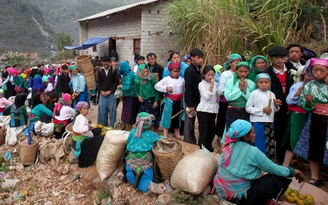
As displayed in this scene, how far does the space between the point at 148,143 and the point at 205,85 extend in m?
1.21

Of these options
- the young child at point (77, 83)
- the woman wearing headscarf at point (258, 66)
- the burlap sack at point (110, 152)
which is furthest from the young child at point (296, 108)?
the young child at point (77, 83)

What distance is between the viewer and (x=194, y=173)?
295 cm

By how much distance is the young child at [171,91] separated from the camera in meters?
4.48

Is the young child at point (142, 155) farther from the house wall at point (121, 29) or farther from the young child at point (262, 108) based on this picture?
the house wall at point (121, 29)

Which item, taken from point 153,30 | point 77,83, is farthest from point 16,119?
point 153,30

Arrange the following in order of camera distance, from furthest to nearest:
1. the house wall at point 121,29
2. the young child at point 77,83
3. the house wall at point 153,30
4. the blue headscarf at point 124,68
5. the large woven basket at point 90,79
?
the house wall at point 121,29 < the house wall at point 153,30 < the large woven basket at point 90,79 < the young child at point 77,83 < the blue headscarf at point 124,68

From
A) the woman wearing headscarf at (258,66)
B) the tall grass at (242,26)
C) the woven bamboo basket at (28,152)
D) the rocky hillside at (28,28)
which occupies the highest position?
the rocky hillside at (28,28)

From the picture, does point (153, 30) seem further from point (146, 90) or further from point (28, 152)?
point (28, 152)

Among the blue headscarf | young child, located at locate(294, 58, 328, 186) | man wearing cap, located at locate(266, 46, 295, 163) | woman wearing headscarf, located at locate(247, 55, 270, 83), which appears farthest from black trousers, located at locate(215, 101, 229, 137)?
the blue headscarf

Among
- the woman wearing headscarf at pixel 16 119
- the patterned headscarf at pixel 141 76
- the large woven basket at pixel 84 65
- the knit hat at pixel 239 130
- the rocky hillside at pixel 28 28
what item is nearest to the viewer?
the knit hat at pixel 239 130

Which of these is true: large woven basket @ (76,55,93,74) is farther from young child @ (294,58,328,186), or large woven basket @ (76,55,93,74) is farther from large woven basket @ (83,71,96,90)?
young child @ (294,58,328,186)

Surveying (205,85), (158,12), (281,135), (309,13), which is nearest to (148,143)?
(205,85)

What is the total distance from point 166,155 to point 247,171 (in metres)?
1.05

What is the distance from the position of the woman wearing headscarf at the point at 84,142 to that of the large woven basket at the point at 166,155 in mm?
1228
